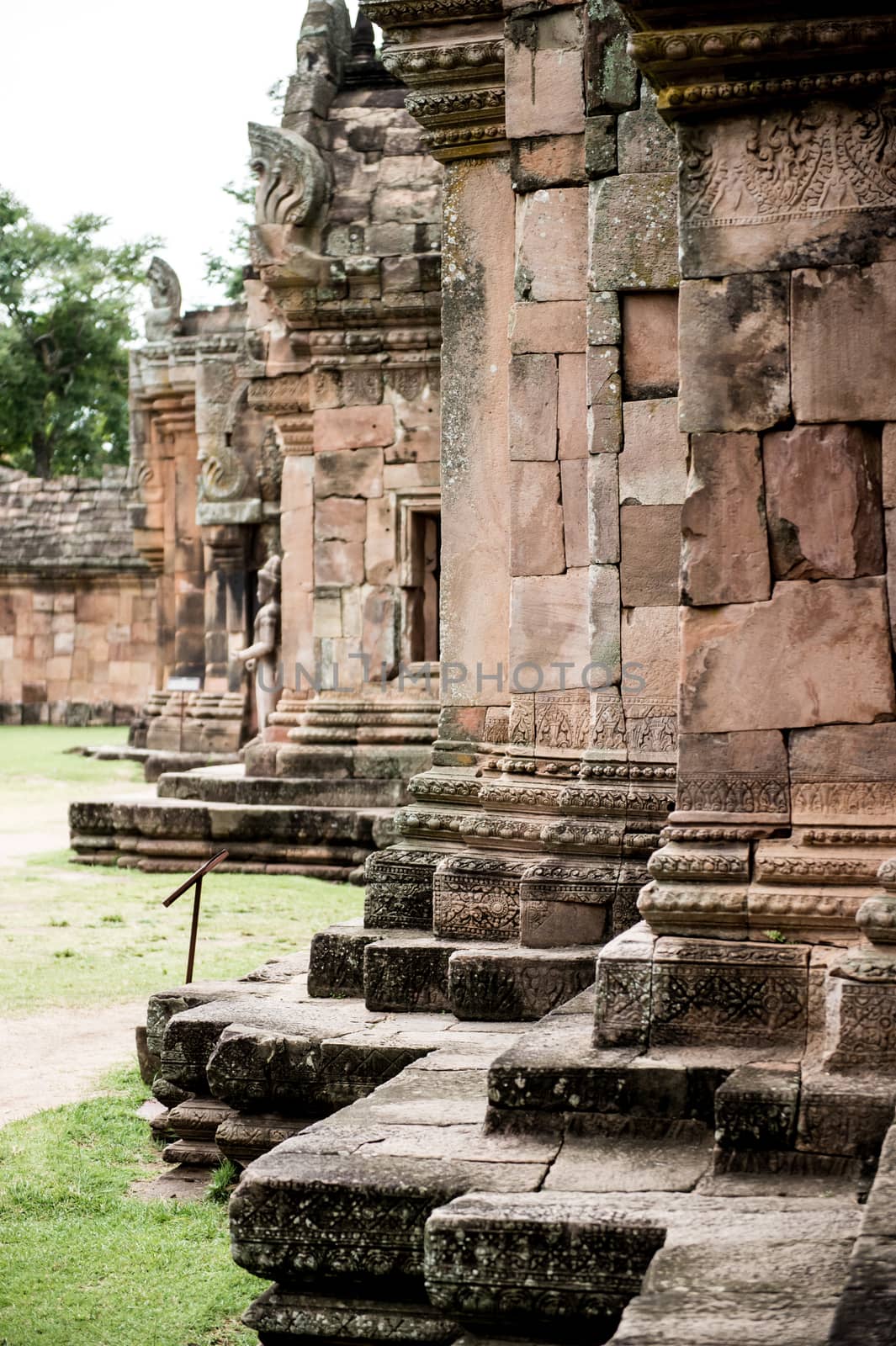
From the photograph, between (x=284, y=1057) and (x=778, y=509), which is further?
(x=284, y=1057)

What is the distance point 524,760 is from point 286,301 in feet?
24.5

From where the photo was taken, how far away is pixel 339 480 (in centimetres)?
1351

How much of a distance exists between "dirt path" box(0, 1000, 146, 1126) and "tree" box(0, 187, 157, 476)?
130 ft

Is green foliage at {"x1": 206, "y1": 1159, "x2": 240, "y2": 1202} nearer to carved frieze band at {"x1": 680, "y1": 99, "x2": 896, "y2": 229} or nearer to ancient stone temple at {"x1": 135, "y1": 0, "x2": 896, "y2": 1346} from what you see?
ancient stone temple at {"x1": 135, "y1": 0, "x2": 896, "y2": 1346}

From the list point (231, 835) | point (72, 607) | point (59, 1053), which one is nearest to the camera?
point (59, 1053)

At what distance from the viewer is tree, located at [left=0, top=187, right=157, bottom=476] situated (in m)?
45.7

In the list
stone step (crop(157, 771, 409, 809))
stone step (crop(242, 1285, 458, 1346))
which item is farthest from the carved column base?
stone step (crop(157, 771, 409, 809))

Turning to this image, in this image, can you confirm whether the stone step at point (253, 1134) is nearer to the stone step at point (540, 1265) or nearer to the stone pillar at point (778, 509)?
the stone pillar at point (778, 509)

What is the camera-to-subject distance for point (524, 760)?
6754 millimetres

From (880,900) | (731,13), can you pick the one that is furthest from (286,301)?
(880,900)

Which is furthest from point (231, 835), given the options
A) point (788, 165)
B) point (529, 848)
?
point (788, 165)

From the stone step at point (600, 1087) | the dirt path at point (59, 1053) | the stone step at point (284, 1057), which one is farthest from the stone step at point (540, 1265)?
the dirt path at point (59, 1053)

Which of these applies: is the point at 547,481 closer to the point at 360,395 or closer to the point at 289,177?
the point at 360,395

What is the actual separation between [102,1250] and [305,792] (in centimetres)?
859
